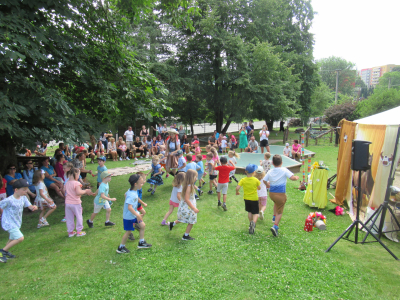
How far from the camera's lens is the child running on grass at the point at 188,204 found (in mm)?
5305

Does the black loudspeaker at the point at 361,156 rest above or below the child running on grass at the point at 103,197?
above

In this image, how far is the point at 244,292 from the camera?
3.90 m

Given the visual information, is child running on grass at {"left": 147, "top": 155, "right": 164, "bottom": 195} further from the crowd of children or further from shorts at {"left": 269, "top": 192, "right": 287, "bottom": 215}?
shorts at {"left": 269, "top": 192, "right": 287, "bottom": 215}

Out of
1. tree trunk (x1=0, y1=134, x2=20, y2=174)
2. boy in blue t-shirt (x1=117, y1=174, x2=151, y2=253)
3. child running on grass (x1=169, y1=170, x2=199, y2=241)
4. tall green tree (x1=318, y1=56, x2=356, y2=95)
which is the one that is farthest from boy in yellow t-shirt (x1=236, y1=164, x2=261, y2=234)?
tall green tree (x1=318, y1=56, x2=356, y2=95)

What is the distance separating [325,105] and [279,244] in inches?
1982

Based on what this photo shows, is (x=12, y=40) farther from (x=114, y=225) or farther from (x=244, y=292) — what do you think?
(x=244, y=292)

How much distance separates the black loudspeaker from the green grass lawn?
5.41 ft

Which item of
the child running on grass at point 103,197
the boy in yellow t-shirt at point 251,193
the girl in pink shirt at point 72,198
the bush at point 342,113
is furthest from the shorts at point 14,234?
the bush at point 342,113

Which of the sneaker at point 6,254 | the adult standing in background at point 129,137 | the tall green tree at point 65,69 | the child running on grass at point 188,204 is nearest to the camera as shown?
the sneaker at point 6,254

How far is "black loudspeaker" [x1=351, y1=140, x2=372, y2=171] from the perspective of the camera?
490cm

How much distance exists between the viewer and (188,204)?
17.3 feet

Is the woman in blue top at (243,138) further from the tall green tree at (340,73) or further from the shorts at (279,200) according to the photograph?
the tall green tree at (340,73)

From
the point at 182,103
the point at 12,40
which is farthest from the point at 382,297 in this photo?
the point at 182,103

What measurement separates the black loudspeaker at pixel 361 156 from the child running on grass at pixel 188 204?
306cm
